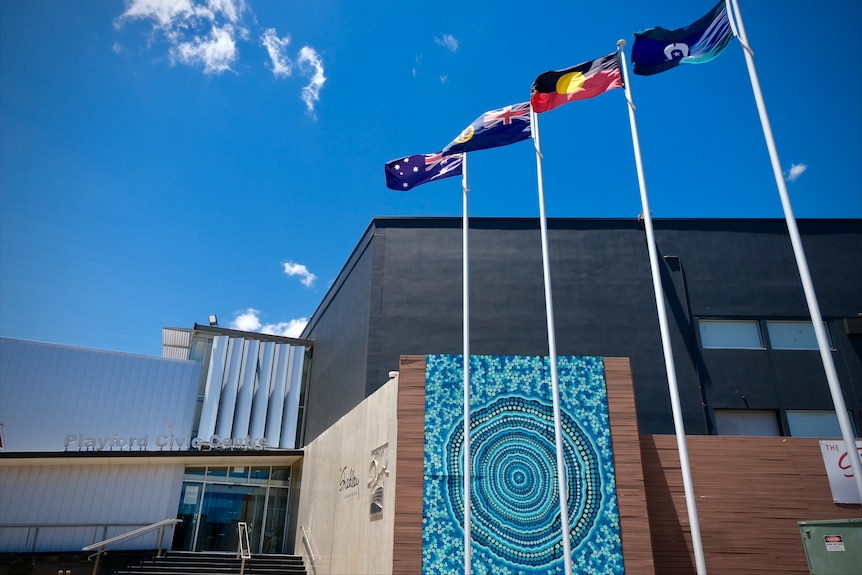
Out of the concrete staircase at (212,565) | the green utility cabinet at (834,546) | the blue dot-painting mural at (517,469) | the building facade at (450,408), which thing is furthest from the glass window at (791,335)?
the concrete staircase at (212,565)

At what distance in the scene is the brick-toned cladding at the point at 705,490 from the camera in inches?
424

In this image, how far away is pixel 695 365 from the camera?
1597 cm

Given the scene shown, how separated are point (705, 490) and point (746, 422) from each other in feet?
16.1

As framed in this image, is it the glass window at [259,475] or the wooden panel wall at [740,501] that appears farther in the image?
the glass window at [259,475]

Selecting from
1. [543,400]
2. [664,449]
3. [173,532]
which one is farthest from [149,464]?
[664,449]

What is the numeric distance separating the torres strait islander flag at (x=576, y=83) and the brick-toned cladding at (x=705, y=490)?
4.88 metres

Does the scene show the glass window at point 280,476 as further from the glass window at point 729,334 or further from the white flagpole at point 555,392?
the glass window at point 729,334

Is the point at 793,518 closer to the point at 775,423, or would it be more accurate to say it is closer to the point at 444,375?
the point at 775,423

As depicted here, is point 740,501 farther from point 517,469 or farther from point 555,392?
point 555,392

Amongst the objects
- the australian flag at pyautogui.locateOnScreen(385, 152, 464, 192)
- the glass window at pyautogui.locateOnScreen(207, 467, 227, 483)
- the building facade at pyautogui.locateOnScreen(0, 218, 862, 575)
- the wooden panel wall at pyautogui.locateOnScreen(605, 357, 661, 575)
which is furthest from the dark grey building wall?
the glass window at pyautogui.locateOnScreen(207, 467, 227, 483)

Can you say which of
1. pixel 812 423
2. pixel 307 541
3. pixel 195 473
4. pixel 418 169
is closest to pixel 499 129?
pixel 418 169

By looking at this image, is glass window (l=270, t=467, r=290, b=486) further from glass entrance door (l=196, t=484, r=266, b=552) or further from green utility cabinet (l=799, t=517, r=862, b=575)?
green utility cabinet (l=799, t=517, r=862, b=575)

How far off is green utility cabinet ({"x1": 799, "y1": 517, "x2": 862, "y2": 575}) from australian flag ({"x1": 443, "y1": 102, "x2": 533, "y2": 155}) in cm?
767

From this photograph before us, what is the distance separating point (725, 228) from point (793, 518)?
8.45 meters
